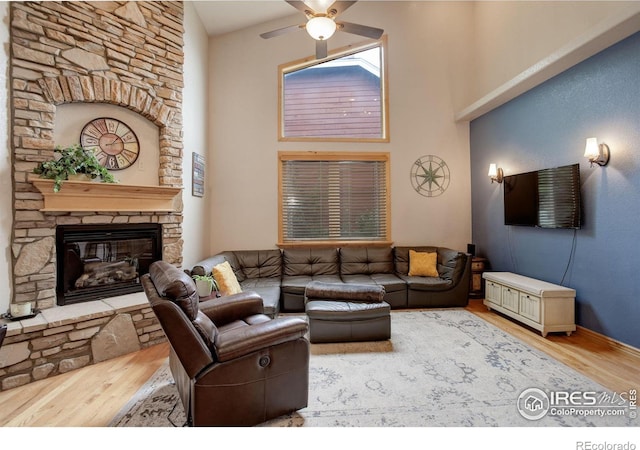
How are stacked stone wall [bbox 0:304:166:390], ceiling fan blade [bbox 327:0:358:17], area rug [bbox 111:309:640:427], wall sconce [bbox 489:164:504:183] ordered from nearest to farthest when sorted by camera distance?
1. area rug [bbox 111:309:640:427]
2. stacked stone wall [bbox 0:304:166:390]
3. ceiling fan blade [bbox 327:0:358:17]
4. wall sconce [bbox 489:164:504:183]

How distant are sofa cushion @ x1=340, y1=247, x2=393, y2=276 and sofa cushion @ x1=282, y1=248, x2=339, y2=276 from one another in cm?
15

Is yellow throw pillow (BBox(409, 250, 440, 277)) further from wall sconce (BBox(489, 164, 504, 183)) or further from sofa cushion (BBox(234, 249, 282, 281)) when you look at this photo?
sofa cushion (BBox(234, 249, 282, 281))

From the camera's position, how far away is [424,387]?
2.26 metres

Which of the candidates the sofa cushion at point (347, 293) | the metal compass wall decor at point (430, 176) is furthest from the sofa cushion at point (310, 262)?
the metal compass wall decor at point (430, 176)

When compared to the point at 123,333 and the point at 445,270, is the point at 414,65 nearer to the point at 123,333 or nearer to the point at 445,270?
the point at 445,270

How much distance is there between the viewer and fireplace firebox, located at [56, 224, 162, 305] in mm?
2855

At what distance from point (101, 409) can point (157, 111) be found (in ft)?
9.79

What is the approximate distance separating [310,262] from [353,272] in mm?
704

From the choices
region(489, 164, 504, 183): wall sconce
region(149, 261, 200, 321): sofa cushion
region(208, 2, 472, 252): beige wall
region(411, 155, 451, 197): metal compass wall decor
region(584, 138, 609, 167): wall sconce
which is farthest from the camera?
region(411, 155, 451, 197): metal compass wall decor

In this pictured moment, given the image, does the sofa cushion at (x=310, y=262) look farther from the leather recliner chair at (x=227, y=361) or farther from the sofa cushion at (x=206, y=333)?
the sofa cushion at (x=206, y=333)

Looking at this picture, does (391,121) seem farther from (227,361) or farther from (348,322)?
(227,361)

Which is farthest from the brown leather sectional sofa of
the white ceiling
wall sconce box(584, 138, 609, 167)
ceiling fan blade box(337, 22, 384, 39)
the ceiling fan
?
the white ceiling

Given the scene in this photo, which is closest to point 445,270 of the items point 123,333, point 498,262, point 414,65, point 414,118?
point 498,262

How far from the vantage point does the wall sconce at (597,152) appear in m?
3.01
